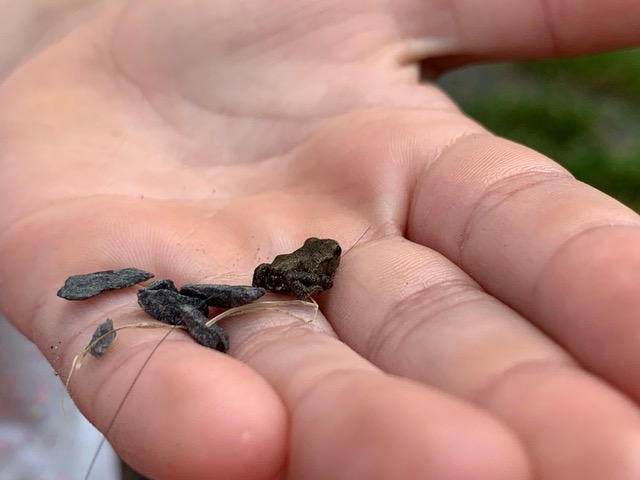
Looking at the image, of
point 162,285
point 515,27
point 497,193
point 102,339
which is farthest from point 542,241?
point 515,27

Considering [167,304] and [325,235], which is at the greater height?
[167,304]

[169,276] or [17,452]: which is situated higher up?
[169,276]

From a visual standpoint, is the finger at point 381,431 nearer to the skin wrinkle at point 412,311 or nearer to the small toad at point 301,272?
the skin wrinkle at point 412,311

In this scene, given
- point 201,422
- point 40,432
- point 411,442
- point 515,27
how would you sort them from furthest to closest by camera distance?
1. point 40,432
2. point 515,27
3. point 201,422
4. point 411,442

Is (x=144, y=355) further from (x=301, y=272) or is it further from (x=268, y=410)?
(x=301, y=272)

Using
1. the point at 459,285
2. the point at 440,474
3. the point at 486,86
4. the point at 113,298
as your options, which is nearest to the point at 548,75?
the point at 486,86

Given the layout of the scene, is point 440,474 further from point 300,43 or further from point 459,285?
point 300,43
